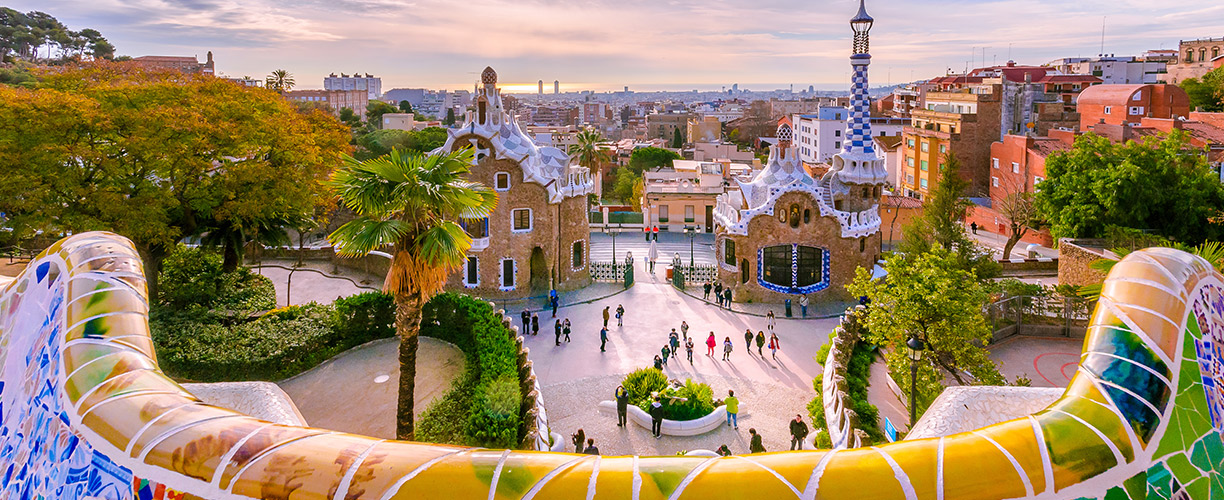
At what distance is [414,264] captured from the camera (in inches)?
661

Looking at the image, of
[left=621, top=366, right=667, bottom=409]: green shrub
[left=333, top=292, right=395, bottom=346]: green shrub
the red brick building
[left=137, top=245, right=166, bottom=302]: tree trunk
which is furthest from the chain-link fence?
the red brick building

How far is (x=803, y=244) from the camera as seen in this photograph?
3466cm

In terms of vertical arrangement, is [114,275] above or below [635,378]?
above

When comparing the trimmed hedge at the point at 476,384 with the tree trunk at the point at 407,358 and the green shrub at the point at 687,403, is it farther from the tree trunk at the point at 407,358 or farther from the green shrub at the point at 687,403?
the green shrub at the point at 687,403

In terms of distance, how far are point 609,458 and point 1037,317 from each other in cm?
2719

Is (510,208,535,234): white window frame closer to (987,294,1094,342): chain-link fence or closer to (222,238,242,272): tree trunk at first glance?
(222,238,242,272): tree trunk

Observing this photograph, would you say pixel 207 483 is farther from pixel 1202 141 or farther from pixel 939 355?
pixel 1202 141

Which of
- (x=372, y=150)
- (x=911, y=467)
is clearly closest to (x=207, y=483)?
(x=911, y=467)

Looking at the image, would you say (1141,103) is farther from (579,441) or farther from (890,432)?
(579,441)

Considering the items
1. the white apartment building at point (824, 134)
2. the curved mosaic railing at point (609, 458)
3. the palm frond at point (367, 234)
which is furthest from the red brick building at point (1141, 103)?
the curved mosaic railing at point (609, 458)

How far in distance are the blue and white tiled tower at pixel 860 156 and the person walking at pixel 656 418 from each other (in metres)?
18.5

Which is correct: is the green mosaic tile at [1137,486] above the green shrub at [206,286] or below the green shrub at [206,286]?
above

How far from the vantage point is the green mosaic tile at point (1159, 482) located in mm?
4883

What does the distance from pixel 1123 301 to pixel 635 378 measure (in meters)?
17.6
